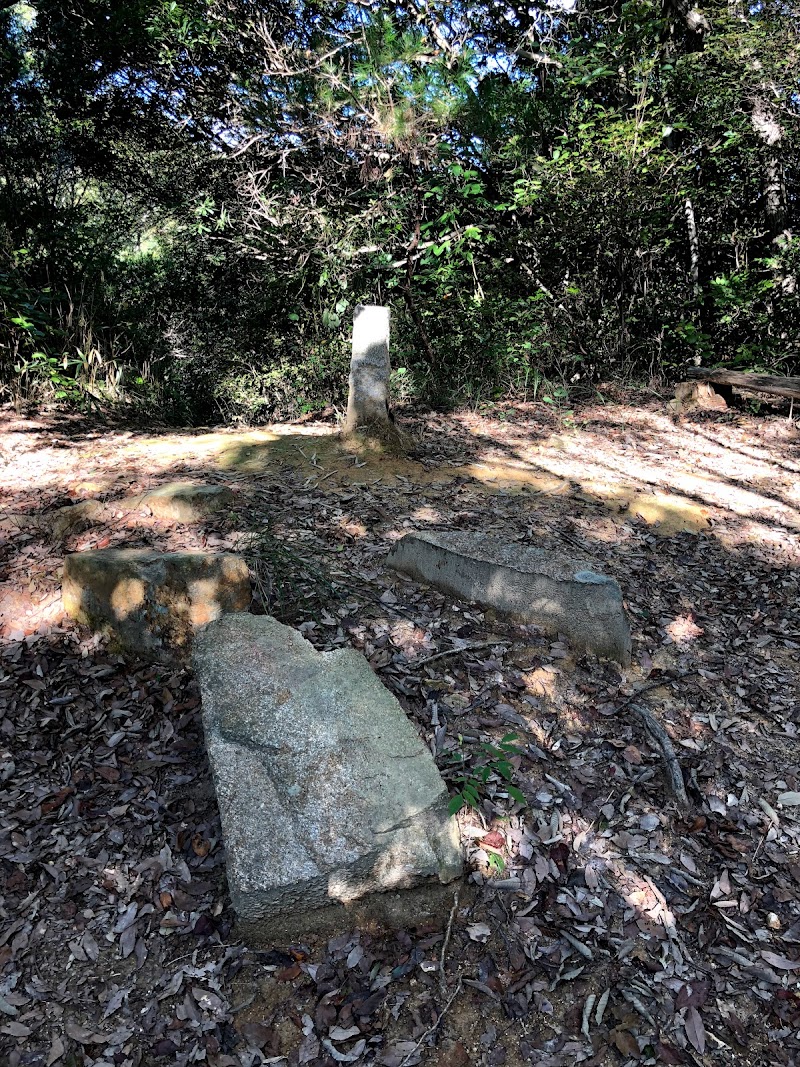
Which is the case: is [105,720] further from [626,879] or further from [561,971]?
[626,879]

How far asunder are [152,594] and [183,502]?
1120 mm

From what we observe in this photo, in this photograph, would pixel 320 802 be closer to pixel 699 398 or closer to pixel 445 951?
pixel 445 951

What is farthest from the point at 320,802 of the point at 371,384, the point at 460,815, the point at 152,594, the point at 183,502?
the point at 371,384

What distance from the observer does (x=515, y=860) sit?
2.32 metres

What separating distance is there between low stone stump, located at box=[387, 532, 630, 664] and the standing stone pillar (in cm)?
185

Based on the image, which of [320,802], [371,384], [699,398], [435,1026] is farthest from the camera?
[699,398]

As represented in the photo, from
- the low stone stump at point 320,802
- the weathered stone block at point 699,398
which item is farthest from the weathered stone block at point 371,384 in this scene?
the weathered stone block at point 699,398

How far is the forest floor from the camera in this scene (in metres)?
1.87

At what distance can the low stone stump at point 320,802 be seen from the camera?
6.53ft

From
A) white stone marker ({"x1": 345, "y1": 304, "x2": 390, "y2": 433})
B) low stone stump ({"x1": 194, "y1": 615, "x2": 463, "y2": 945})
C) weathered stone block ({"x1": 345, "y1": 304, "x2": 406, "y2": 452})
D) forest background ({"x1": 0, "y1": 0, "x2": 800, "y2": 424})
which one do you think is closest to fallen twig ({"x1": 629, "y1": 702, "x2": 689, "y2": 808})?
low stone stump ({"x1": 194, "y1": 615, "x2": 463, "y2": 945})

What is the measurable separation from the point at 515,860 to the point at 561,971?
370 mm

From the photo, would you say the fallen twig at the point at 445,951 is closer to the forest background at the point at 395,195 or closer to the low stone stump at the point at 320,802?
the low stone stump at the point at 320,802

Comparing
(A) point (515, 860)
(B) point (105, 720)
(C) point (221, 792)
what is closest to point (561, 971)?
(A) point (515, 860)

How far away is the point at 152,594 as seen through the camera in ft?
9.55
